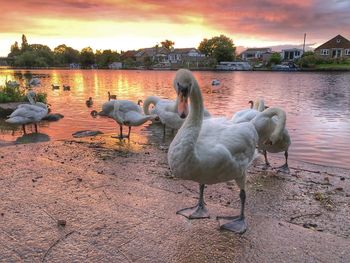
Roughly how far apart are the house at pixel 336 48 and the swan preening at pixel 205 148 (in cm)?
10910

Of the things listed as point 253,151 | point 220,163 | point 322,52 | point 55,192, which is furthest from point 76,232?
point 322,52

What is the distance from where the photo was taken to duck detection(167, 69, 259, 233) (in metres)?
3.97

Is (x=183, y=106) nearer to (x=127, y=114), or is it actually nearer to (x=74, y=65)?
(x=127, y=114)

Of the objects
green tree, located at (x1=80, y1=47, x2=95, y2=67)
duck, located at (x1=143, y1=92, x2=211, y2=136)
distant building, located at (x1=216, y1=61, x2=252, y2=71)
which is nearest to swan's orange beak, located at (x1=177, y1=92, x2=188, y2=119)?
duck, located at (x1=143, y1=92, x2=211, y2=136)

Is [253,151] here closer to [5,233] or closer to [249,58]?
[5,233]

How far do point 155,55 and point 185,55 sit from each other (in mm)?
16408

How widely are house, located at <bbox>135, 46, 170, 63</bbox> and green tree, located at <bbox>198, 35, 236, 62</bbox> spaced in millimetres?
17897

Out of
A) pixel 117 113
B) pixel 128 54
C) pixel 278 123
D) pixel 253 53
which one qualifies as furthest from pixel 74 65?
pixel 278 123

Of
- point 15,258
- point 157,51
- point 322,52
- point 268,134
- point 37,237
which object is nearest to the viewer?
point 15,258

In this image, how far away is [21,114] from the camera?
39.7 ft

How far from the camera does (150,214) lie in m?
4.77

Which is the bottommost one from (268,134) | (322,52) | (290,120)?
(290,120)

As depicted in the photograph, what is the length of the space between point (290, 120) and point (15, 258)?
15.4 meters

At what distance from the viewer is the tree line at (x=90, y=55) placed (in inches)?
4951
